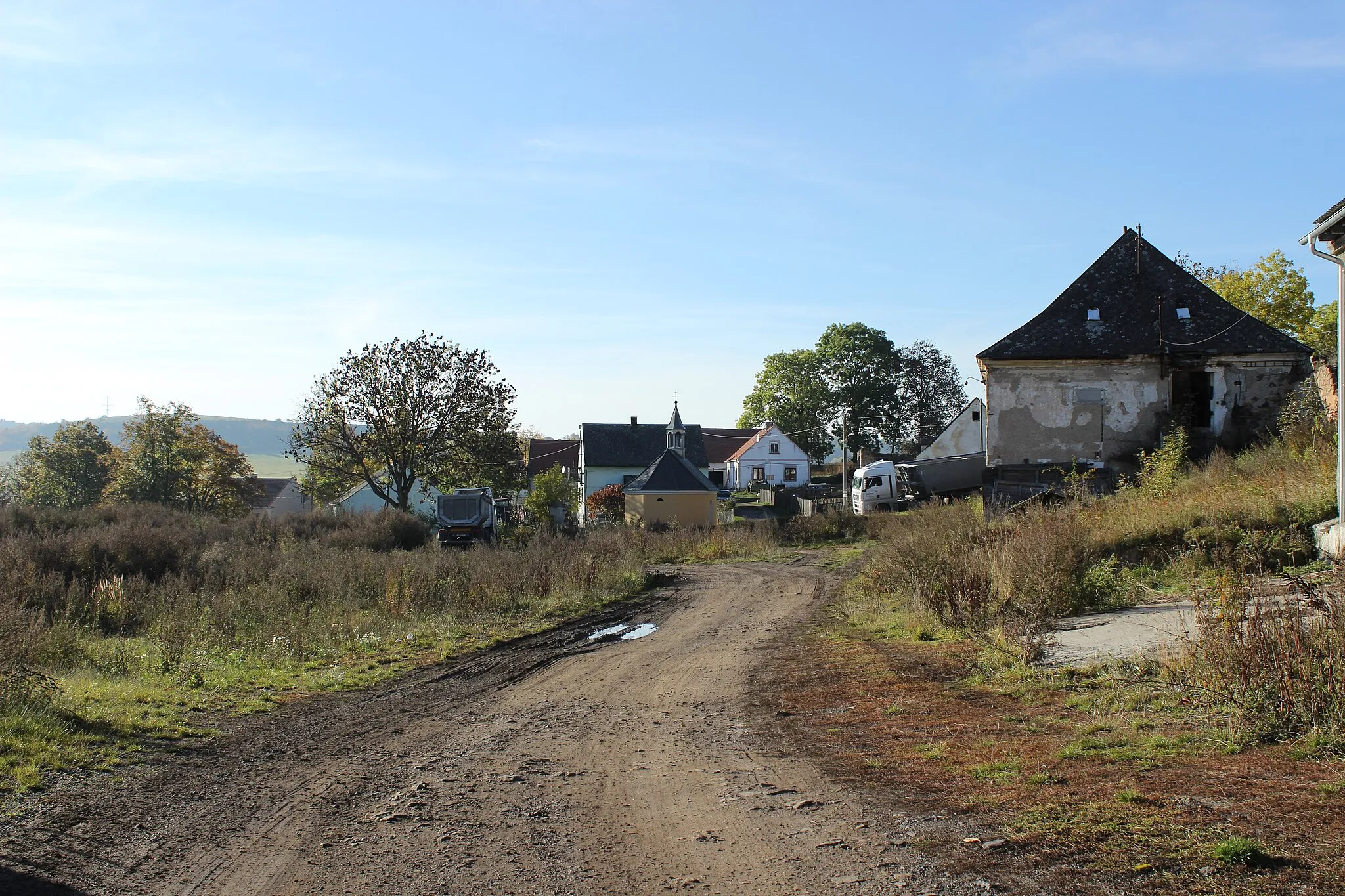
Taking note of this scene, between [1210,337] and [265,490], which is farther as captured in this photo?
[265,490]

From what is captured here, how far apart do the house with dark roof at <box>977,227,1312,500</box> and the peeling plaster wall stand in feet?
0.09

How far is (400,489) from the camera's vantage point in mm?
49562

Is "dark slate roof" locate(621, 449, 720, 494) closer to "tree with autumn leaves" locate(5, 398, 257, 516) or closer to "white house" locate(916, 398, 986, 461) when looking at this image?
"white house" locate(916, 398, 986, 461)

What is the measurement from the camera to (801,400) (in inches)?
3317

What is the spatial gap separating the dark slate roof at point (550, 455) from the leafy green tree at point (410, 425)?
31602 millimetres

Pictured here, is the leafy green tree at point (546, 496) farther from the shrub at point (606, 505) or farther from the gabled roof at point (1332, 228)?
the gabled roof at point (1332, 228)

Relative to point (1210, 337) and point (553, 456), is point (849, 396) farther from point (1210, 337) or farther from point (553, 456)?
point (1210, 337)

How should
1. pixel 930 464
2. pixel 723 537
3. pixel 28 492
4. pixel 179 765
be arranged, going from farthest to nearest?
pixel 28 492
pixel 930 464
pixel 723 537
pixel 179 765

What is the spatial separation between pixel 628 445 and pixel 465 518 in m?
36.7

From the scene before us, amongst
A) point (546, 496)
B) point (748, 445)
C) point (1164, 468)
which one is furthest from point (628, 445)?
point (1164, 468)

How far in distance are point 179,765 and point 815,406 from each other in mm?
78699

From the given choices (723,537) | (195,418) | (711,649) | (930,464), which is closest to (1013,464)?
(723,537)

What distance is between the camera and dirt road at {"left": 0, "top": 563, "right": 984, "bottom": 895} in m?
4.81

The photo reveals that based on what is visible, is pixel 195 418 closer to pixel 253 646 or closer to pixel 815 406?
pixel 815 406
